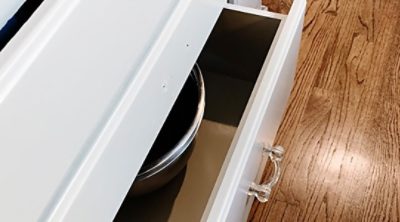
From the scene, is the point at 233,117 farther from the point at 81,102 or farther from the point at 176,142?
the point at 81,102

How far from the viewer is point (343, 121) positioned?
4.01 ft

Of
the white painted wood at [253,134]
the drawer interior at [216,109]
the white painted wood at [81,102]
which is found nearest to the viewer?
the white painted wood at [81,102]

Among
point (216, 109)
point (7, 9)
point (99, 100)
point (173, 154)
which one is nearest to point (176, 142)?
point (173, 154)

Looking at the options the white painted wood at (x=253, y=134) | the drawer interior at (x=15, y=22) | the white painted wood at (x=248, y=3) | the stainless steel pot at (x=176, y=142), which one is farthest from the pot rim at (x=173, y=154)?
the drawer interior at (x=15, y=22)

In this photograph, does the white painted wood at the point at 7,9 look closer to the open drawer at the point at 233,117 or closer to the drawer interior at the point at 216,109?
the open drawer at the point at 233,117

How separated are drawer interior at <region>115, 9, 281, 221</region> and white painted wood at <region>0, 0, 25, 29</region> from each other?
54cm

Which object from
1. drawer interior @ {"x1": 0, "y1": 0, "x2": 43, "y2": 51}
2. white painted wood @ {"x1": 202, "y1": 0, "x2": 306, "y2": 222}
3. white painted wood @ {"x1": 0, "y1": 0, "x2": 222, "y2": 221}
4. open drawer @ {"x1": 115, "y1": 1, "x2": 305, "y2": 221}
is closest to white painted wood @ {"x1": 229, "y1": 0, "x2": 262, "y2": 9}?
open drawer @ {"x1": 115, "y1": 1, "x2": 305, "y2": 221}

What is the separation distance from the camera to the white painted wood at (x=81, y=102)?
1.30 feet

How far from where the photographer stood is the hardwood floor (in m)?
1.09

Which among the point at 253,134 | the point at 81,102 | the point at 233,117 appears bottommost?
the point at 81,102

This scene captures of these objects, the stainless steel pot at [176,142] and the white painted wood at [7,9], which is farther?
the stainless steel pot at [176,142]

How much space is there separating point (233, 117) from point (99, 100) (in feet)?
1.85

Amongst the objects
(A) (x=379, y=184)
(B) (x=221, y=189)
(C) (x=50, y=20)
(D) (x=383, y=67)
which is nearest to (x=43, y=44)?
(C) (x=50, y=20)

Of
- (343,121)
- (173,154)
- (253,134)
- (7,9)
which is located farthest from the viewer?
(343,121)
